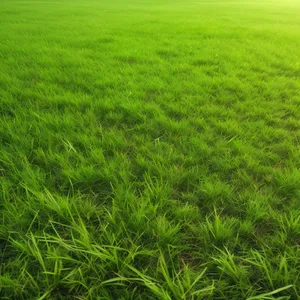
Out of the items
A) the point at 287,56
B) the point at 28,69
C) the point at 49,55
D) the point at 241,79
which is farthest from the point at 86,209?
the point at 287,56

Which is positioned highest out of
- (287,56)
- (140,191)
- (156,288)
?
(287,56)

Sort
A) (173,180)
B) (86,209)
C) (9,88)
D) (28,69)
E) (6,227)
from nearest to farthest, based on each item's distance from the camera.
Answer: (6,227) → (86,209) → (173,180) → (9,88) → (28,69)

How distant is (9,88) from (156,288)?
323cm

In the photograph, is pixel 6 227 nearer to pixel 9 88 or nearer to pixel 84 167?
pixel 84 167

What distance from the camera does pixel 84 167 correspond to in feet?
6.43

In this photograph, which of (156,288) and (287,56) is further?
(287,56)

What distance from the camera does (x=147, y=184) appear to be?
71.4 inches

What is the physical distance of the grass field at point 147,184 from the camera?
1272mm

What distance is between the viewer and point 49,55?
182 inches

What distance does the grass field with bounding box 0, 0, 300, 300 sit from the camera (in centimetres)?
127

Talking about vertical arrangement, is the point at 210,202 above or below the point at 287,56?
below

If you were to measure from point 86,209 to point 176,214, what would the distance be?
647 mm

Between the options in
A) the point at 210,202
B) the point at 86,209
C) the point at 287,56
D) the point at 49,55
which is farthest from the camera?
the point at 287,56

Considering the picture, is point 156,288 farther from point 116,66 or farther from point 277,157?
point 116,66
